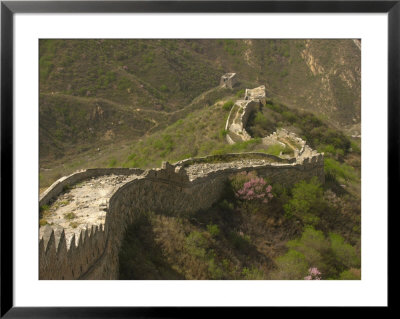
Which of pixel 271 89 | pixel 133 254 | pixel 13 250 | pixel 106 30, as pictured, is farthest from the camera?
pixel 271 89

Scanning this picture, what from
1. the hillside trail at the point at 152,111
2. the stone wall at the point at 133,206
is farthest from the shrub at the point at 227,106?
the stone wall at the point at 133,206

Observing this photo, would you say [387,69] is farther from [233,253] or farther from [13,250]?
[13,250]

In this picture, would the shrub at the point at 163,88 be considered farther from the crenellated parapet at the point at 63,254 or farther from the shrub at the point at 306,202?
the crenellated parapet at the point at 63,254

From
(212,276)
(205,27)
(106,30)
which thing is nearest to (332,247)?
(212,276)

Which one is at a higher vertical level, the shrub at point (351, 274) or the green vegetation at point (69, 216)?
the green vegetation at point (69, 216)

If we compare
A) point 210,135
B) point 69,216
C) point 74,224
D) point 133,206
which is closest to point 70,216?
point 69,216

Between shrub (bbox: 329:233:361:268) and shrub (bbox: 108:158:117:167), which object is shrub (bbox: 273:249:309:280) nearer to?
shrub (bbox: 329:233:361:268)
